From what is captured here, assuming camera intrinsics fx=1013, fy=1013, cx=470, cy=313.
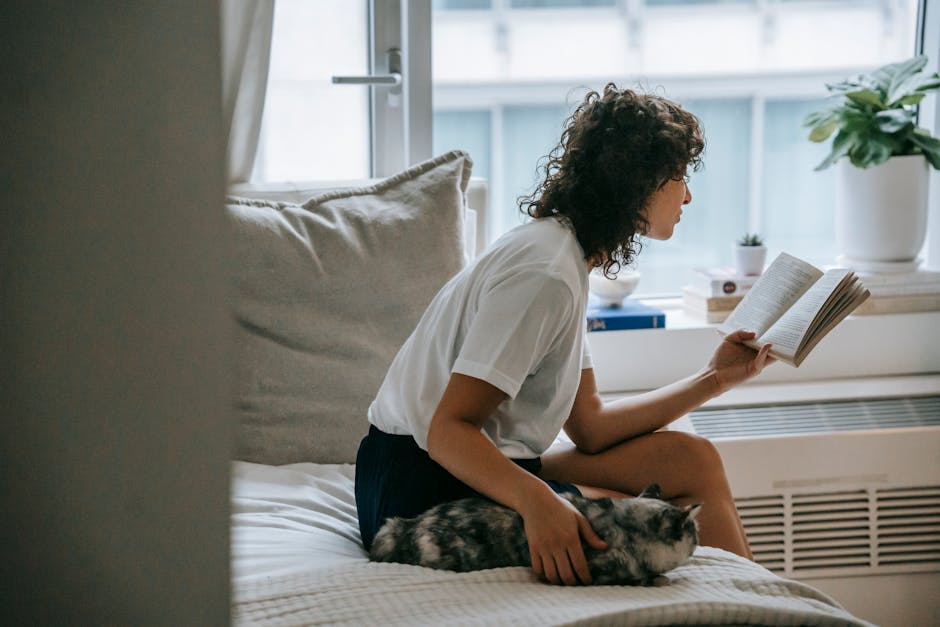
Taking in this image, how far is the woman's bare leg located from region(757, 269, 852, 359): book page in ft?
0.60

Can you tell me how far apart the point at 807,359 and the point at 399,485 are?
1327 mm

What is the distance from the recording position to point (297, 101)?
2203 millimetres

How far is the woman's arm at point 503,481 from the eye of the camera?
3.47ft

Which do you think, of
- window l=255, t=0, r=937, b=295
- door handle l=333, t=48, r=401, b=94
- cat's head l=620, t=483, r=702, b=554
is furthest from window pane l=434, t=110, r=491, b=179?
cat's head l=620, t=483, r=702, b=554

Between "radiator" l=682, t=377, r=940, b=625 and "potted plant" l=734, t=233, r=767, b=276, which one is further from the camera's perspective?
"potted plant" l=734, t=233, r=767, b=276

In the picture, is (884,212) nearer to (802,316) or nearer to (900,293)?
(900,293)

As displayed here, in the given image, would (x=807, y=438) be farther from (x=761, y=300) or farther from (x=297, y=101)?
(x=297, y=101)

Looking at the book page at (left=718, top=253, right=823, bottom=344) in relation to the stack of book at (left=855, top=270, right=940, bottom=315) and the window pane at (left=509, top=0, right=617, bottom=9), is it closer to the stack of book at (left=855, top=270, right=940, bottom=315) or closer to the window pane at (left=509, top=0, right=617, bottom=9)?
the stack of book at (left=855, top=270, right=940, bottom=315)

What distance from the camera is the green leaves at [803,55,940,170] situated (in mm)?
2242

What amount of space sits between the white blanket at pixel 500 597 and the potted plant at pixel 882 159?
1.40 metres

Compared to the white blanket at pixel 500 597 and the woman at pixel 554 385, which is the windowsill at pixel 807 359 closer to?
the woman at pixel 554 385

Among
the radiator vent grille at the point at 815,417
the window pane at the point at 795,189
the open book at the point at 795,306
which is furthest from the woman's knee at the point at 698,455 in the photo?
the window pane at the point at 795,189

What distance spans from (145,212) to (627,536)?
88 cm

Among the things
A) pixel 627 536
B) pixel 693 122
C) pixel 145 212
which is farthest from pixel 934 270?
pixel 145 212
